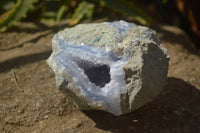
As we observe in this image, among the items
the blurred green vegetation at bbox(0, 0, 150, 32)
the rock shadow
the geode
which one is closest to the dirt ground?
the rock shadow

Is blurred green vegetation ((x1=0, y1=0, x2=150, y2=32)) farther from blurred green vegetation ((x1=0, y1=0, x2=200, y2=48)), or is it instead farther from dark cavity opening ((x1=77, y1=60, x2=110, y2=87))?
dark cavity opening ((x1=77, y1=60, x2=110, y2=87))

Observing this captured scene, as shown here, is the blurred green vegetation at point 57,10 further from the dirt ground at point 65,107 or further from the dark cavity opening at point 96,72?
the dark cavity opening at point 96,72

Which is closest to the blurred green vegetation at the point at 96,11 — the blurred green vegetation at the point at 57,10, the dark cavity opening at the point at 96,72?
the blurred green vegetation at the point at 57,10

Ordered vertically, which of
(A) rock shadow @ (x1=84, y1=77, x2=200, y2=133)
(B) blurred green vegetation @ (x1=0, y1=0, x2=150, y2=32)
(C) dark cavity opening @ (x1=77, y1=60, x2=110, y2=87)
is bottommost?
(A) rock shadow @ (x1=84, y1=77, x2=200, y2=133)

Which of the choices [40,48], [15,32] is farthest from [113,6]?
[15,32]

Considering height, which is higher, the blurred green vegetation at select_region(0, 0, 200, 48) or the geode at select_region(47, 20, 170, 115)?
the geode at select_region(47, 20, 170, 115)

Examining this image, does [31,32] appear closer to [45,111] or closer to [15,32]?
[15,32]
